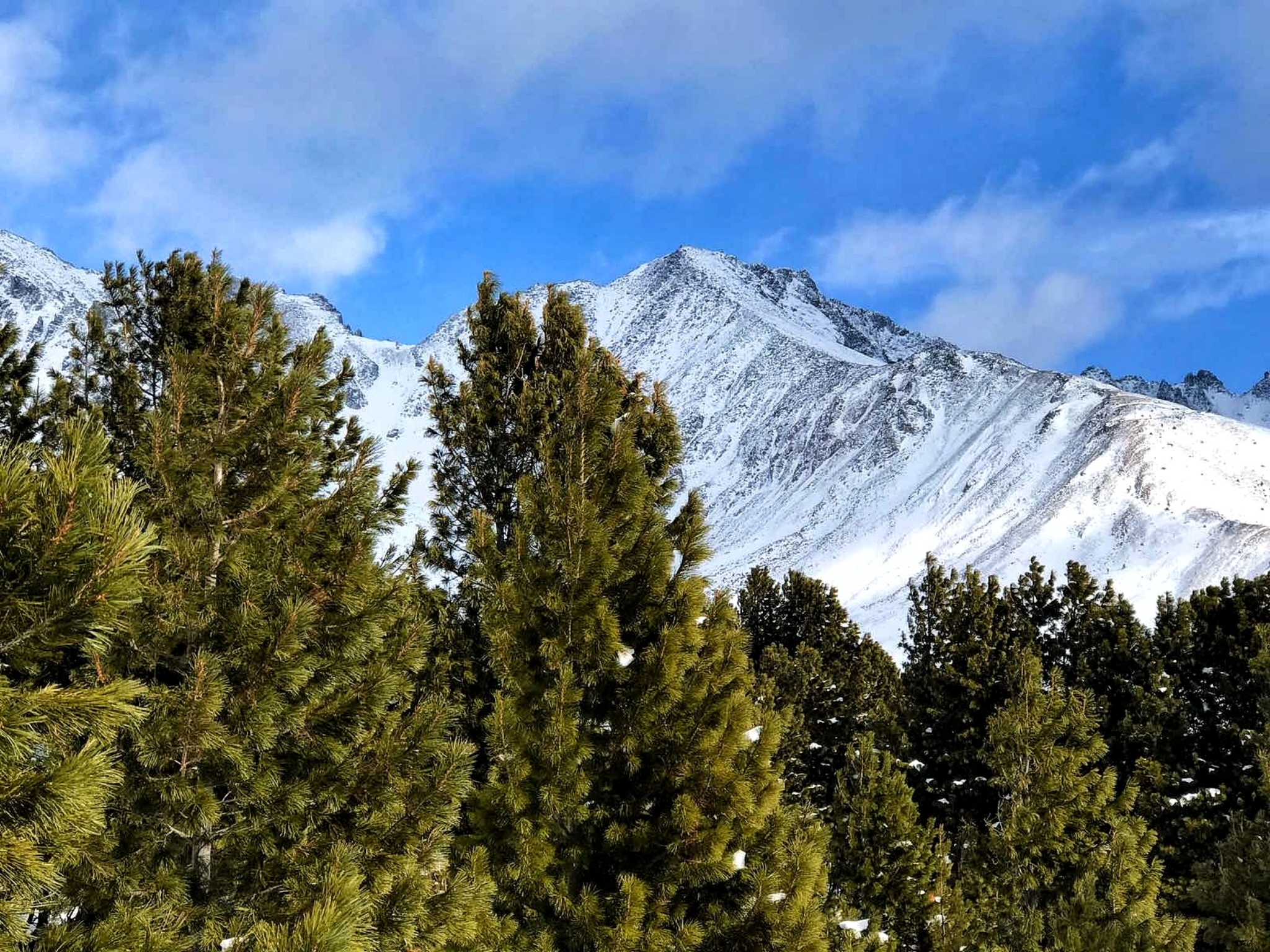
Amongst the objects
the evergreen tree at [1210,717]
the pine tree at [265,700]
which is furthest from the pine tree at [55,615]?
the evergreen tree at [1210,717]

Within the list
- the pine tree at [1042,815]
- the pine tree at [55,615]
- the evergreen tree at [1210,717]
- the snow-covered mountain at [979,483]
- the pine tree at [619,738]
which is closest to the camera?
the pine tree at [55,615]

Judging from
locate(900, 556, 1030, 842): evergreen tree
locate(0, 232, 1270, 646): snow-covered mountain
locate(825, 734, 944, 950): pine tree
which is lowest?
locate(825, 734, 944, 950): pine tree

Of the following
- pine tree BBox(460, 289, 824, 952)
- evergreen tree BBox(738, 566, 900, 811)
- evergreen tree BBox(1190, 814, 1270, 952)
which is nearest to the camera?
pine tree BBox(460, 289, 824, 952)

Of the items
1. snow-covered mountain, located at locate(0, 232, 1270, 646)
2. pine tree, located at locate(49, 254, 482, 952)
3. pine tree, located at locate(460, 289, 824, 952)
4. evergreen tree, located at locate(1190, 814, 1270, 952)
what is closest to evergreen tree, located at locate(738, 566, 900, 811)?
evergreen tree, located at locate(1190, 814, 1270, 952)

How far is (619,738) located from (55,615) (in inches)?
179

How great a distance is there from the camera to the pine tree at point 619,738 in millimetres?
6148

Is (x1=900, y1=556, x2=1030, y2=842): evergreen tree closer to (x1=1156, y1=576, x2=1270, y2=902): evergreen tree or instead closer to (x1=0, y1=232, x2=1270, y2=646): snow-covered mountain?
(x1=1156, y1=576, x2=1270, y2=902): evergreen tree

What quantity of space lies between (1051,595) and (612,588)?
1581cm

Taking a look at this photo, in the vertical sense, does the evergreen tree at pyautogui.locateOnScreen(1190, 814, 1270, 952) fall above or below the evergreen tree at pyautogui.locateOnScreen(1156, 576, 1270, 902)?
below

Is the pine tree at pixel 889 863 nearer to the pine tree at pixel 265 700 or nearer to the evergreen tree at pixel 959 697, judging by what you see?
the evergreen tree at pixel 959 697

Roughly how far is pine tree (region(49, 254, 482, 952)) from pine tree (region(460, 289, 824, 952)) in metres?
0.69

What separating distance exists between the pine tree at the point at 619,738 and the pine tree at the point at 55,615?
367 cm

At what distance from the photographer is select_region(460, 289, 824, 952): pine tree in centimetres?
615

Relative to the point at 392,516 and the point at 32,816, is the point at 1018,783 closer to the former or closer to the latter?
the point at 392,516
